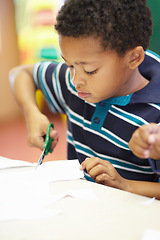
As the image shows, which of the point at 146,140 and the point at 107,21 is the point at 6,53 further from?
the point at 146,140

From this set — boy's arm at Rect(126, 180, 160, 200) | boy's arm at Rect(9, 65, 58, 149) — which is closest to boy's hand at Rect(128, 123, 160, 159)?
boy's arm at Rect(126, 180, 160, 200)

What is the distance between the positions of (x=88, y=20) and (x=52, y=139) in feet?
0.94

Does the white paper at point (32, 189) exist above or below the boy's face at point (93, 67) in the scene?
below

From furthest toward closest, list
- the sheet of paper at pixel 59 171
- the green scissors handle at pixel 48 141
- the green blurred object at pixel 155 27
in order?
the green blurred object at pixel 155 27, the green scissors handle at pixel 48 141, the sheet of paper at pixel 59 171

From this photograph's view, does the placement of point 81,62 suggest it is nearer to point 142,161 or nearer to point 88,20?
point 88,20

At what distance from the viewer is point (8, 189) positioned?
0.56 meters

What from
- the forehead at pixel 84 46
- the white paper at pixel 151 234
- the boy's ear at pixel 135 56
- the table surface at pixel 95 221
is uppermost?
the forehead at pixel 84 46

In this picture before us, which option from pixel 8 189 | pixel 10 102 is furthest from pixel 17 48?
pixel 8 189

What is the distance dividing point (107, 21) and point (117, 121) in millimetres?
250

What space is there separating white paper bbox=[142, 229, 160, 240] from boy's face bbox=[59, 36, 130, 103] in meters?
0.35

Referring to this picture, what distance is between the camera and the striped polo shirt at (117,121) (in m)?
0.75

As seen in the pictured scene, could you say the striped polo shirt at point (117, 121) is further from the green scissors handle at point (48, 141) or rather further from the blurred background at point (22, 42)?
the blurred background at point (22, 42)

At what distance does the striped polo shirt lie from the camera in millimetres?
749

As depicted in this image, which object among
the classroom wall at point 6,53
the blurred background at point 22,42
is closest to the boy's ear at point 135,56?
the blurred background at point 22,42
